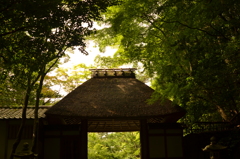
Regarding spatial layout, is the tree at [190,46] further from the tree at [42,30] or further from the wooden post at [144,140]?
the tree at [42,30]

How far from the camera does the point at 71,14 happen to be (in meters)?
5.21

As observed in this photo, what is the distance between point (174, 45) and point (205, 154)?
15.6 ft

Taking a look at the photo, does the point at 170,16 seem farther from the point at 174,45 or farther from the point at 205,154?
the point at 205,154

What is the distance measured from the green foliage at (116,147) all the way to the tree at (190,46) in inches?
323

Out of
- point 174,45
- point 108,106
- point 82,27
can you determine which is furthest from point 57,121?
point 174,45

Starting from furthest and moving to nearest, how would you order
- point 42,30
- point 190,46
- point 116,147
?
point 116,147 → point 190,46 → point 42,30

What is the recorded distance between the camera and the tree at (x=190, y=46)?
5.94m

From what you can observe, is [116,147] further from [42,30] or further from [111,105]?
[42,30]

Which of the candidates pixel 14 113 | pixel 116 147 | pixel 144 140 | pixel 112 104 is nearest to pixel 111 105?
pixel 112 104

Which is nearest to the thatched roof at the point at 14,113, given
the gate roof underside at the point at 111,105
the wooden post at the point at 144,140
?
the gate roof underside at the point at 111,105

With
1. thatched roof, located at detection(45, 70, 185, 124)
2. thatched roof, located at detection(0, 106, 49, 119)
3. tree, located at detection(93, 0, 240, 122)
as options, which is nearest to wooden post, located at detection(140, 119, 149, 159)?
thatched roof, located at detection(45, 70, 185, 124)

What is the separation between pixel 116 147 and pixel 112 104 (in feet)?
29.9

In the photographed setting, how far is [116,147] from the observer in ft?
55.6

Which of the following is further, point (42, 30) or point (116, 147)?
point (116, 147)
